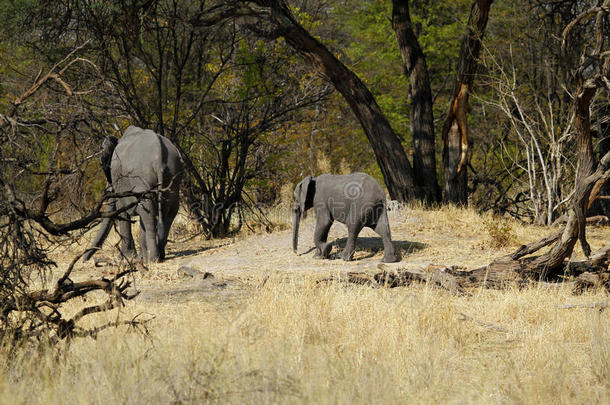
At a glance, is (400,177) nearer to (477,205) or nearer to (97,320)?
(477,205)

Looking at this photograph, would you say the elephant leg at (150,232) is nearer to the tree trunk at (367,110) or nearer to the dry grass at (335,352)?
the dry grass at (335,352)

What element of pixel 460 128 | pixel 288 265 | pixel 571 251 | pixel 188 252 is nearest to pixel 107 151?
pixel 188 252

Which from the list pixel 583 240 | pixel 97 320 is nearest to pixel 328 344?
pixel 97 320

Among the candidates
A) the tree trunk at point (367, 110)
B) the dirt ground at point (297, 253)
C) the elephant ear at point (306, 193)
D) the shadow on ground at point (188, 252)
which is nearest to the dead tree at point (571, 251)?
the dirt ground at point (297, 253)

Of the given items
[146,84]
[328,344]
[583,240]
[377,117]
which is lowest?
[328,344]

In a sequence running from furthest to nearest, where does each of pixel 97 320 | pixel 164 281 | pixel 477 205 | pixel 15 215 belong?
1. pixel 477 205
2. pixel 164 281
3. pixel 97 320
4. pixel 15 215

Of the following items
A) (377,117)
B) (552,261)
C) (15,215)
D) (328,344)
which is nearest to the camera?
(15,215)

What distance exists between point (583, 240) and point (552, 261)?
2.25 feet

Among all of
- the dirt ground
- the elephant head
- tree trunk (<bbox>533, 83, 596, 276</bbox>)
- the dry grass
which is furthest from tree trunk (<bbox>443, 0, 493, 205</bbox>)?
the dry grass

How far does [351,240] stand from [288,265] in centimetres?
102

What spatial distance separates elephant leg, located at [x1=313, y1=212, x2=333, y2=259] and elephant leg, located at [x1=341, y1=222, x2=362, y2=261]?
0.31 m

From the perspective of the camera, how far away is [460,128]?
52.0 feet

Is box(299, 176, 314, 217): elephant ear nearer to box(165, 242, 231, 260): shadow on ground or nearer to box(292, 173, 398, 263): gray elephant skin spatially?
box(292, 173, 398, 263): gray elephant skin

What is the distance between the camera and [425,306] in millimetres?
6453
